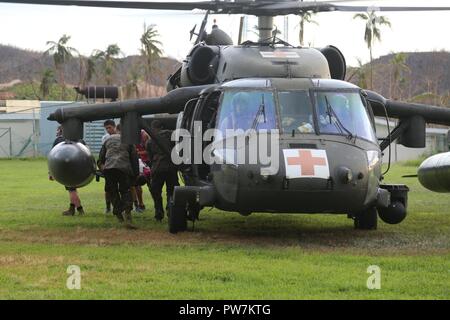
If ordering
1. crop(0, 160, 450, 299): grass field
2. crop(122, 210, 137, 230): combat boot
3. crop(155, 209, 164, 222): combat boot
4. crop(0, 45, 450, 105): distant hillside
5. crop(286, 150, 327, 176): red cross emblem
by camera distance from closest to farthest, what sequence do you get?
1. crop(0, 160, 450, 299): grass field
2. crop(286, 150, 327, 176): red cross emblem
3. crop(122, 210, 137, 230): combat boot
4. crop(155, 209, 164, 222): combat boot
5. crop(0, 45, 450, 105): distant hillside

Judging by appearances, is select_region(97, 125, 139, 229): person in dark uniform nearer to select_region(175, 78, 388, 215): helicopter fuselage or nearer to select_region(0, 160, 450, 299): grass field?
select_region(0, 160, 450, 299): grass field

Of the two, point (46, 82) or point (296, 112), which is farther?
point (46, 82)

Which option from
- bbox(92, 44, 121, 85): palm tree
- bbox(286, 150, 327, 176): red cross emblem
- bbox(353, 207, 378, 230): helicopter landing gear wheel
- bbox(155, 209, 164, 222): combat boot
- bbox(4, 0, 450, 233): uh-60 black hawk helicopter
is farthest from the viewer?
bbox(92, 44, 121, 85): palm tree

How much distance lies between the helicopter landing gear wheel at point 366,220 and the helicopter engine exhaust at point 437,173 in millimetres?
1446

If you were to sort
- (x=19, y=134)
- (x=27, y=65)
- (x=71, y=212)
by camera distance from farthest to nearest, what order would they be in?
(x=27, y=65)
(x=19, y=134)
(x=71, y=212)

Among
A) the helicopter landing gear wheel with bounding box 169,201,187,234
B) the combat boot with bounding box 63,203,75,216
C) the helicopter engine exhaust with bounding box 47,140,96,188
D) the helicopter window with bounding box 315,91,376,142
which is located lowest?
the combat boot with bounding box 63,203,75,216

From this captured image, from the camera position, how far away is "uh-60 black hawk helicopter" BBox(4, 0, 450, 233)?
1020cm

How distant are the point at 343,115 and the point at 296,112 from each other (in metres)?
0.65

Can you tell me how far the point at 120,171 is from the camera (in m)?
12.9

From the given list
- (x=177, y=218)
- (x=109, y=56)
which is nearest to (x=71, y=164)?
(x=177, y=218)

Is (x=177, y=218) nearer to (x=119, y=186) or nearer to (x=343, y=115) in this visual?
(x=119, y=186)

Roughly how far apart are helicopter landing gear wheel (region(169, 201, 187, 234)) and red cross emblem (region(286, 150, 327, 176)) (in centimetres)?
238

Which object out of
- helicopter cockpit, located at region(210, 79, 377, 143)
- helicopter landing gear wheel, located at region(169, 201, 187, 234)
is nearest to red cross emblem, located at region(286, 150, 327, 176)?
helicopter cockpit, located at region(210, 79, 377, 143)
